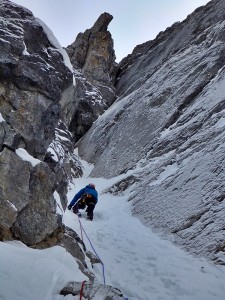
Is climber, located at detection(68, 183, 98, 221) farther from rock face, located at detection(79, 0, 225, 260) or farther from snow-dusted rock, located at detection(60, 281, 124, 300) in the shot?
snow-dusted rock, located at detection(60, 281, 124, 300)

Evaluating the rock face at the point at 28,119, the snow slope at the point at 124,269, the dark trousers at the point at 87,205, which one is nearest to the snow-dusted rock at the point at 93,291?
the snow slope at the point at 124,269

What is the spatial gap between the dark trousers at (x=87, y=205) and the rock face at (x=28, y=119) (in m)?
1.35

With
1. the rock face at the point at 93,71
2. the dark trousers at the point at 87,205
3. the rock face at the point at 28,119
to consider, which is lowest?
the dark trousers at the point at 87,205

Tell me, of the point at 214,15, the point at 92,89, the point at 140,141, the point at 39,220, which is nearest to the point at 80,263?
the point at 39,220

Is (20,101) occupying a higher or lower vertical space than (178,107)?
lower

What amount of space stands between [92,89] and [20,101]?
30235 mm

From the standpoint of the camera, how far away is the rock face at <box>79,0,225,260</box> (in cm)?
1170

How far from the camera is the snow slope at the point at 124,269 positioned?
6.42 m

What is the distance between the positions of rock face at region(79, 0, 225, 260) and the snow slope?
86cm

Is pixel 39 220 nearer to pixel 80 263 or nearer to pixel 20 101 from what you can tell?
pixel 80 263

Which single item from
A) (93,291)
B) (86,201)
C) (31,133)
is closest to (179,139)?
(86,201)

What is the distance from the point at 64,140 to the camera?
27.5 metres

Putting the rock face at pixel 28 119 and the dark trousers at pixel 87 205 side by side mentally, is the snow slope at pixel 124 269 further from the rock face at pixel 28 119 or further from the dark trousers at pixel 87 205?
the dark trousers at pixel 87 205

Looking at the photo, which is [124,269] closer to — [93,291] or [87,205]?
[93,291]
